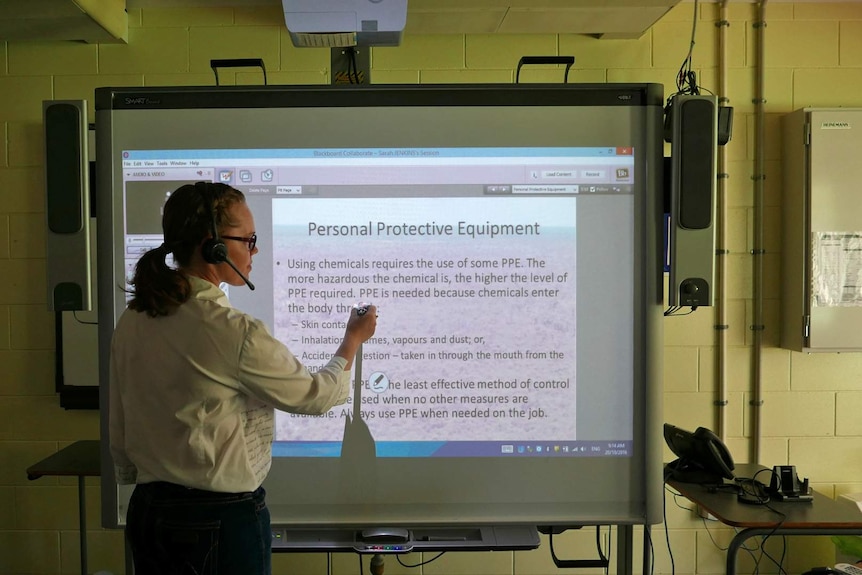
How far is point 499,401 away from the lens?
1.84 m

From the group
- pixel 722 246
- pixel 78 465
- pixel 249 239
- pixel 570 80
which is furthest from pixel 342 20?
pixel 722 246

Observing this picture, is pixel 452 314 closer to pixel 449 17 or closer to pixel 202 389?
pixel 202 389

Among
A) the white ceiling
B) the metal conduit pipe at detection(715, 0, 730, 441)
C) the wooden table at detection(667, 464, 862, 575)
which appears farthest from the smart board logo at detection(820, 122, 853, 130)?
the wooden table at detection(667, 464, 862, 575)

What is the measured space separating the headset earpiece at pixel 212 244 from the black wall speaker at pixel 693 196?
1141 mm

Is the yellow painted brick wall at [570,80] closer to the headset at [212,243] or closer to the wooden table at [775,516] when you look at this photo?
the wooden table at [775,516]

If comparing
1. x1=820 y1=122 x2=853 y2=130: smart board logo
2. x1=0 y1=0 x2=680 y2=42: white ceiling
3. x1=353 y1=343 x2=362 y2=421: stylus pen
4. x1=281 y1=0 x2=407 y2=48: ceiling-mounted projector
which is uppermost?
x1=0 y1=0 x2=680 y2=42: white ceiling

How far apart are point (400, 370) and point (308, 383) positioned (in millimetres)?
460

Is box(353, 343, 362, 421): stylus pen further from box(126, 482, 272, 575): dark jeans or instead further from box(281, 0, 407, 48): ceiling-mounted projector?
box(281, 0, 407, 48): ceiling-mounted projector

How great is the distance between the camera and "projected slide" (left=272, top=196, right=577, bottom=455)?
1.84m

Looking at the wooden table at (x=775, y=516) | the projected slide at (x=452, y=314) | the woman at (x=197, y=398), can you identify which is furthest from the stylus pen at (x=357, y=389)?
the wooden table at (x=775, y=516)

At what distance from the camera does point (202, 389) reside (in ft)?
4.41

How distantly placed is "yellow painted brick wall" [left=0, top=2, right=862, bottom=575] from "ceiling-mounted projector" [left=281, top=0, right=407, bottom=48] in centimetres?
96

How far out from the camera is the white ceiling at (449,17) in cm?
247

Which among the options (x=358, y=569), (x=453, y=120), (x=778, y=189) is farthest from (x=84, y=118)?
(x=778, y=189)
